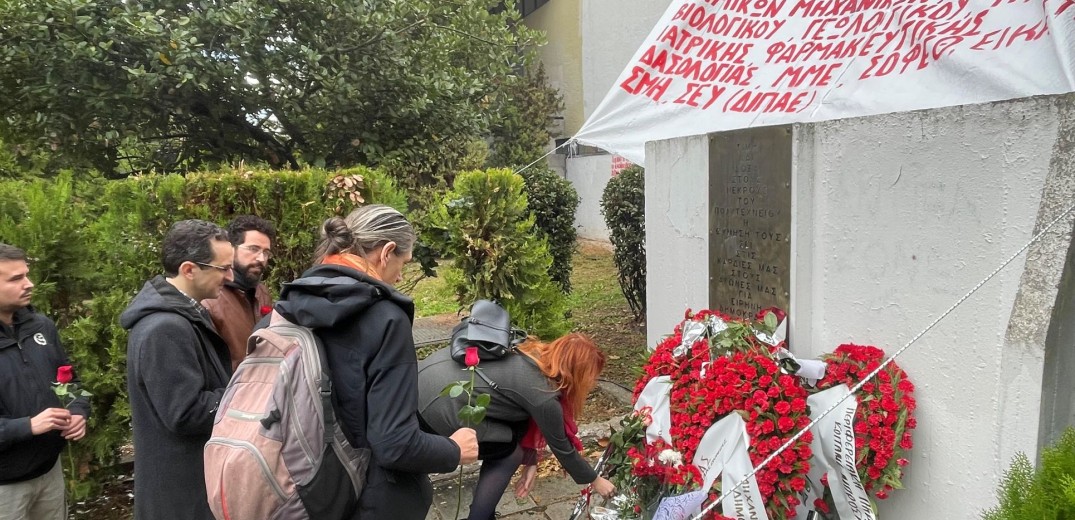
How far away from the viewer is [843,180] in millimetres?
2314

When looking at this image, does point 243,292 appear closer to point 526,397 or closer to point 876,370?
point 526,397

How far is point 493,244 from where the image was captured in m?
4.68

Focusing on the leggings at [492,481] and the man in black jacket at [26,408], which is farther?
the leggings at [492,481]

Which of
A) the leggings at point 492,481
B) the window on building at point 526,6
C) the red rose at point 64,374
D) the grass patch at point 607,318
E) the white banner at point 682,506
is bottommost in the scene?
the grass patch at point 607,318

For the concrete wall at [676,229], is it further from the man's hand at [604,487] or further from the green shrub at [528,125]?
the green shrub at [528,125]

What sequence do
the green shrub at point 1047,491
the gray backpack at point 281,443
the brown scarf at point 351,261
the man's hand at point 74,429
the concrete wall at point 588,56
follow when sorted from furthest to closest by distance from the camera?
the concrete wall at point 588,56 < the man's hand at point 74,429 < the brown scarf at point 351,261 < the gray backpack at point 281,443 < the green shrub at point 1047,491

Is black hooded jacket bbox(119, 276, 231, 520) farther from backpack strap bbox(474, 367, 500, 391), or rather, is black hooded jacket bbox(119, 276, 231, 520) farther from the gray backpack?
backpack strap bbox(474, 367, 500, 391)

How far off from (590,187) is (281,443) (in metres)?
13.0

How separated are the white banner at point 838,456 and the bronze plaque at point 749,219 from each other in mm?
542

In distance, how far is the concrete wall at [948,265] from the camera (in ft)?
5.73

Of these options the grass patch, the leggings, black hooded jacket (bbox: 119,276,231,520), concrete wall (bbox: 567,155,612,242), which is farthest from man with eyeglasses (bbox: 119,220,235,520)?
concrete wall (bbox: 567,155,612,242)

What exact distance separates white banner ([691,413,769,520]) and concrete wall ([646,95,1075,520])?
1.94 feet

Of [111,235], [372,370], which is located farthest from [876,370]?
[111,235]

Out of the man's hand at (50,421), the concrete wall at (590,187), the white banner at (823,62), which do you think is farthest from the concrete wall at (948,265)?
the concrete wall at (590,187)
